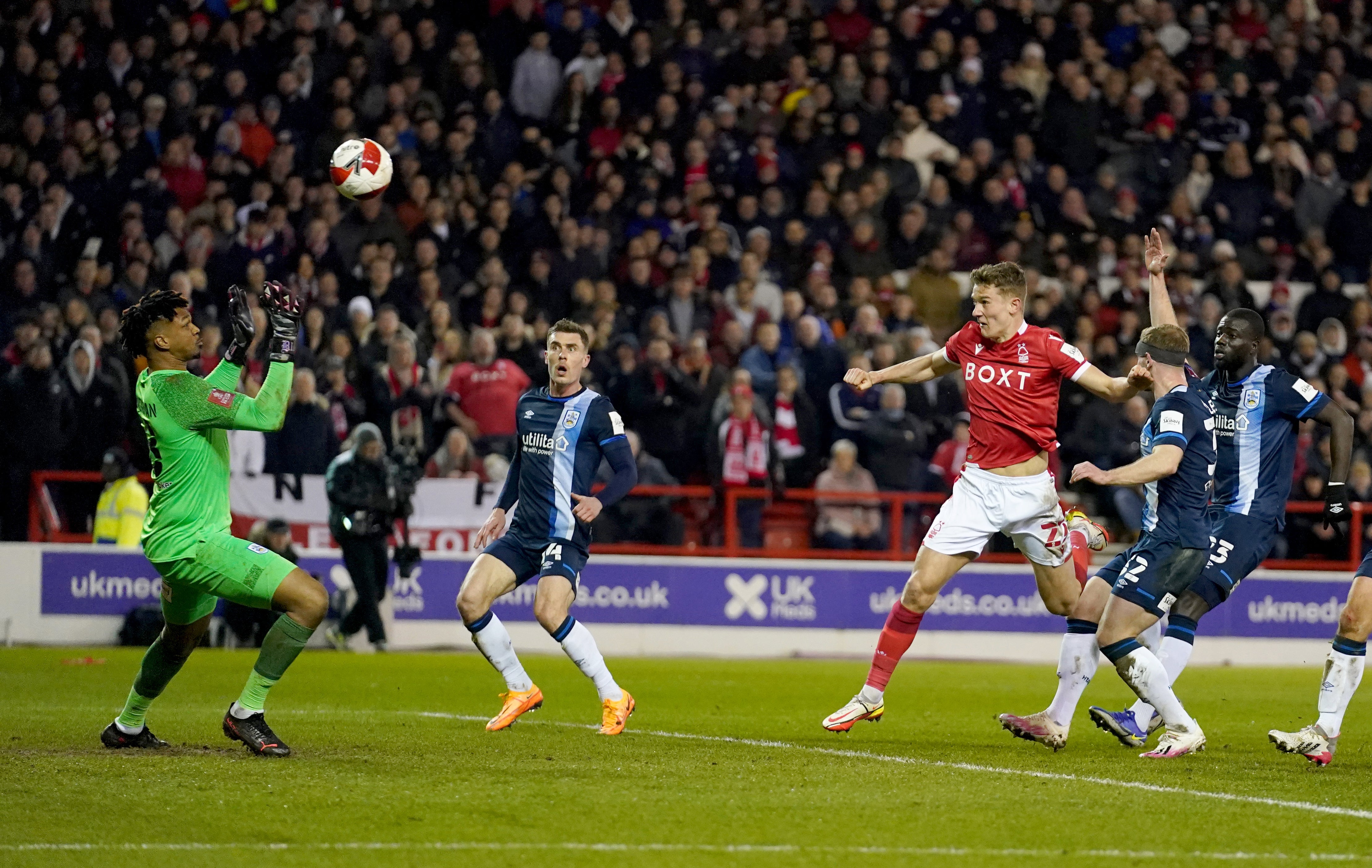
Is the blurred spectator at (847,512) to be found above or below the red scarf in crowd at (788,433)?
below

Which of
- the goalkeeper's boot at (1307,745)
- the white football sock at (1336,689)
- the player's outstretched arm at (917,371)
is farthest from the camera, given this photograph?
the player's outstretched arm at (917,371)

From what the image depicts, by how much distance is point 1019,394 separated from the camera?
30.9ft

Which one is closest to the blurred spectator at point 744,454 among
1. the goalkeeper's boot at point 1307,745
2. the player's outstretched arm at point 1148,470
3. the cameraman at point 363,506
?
A: the cameraman at point 363,506

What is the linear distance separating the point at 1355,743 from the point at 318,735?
5.92 metres

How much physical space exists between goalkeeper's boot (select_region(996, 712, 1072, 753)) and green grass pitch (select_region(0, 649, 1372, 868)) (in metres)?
0.11

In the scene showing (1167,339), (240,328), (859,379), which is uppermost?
(1167,339)

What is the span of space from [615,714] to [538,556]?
101cm

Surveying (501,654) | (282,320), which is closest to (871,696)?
(501,654)

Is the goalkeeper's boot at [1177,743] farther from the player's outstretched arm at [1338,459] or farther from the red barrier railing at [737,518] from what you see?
the red barrier railing at [737,518]

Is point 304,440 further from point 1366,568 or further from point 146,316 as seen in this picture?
point 1366,568

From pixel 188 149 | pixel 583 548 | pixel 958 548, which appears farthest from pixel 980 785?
pixel 188 149

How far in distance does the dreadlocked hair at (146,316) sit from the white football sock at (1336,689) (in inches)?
240

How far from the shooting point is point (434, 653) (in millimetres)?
17781

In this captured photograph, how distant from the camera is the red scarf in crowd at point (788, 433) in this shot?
1805 cm
